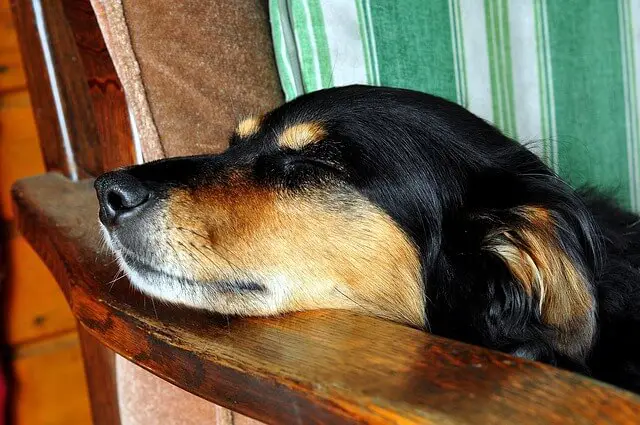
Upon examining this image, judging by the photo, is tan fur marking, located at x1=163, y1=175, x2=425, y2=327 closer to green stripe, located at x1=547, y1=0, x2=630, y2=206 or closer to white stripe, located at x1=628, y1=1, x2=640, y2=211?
green stripe, located at x1=547, y1=0, x2=630, y2=206

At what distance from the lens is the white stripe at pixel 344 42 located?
145cm

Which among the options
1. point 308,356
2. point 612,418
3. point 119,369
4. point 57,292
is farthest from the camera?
point 57,292

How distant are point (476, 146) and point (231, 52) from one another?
51cm

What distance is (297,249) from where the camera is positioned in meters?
1.08

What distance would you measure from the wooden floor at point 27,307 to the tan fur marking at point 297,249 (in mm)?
1359

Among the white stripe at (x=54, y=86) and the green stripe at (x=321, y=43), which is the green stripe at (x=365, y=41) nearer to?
the green stripe at (x=321, y=43)

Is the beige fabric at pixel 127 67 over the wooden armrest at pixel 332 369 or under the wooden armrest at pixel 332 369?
over

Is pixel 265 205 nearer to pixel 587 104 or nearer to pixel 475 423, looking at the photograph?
pixel 475 423

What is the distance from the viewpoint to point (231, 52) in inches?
56.2

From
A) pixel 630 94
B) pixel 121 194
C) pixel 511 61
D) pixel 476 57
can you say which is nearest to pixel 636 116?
pixel 630 94

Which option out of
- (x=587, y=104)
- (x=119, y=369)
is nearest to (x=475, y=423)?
(x=119, y=369)

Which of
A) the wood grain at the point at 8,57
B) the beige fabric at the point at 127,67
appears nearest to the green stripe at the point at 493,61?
the beige fabric at the point at 127,67

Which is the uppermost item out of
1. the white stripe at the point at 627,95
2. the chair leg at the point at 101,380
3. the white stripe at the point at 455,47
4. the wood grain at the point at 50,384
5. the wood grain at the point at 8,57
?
the wood grain at the point at 8,57

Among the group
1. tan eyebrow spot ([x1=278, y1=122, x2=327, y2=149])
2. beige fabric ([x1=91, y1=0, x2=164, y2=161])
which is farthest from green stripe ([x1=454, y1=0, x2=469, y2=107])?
beige fabric ([x1=91, y1=0, x2=164, y2=161])
